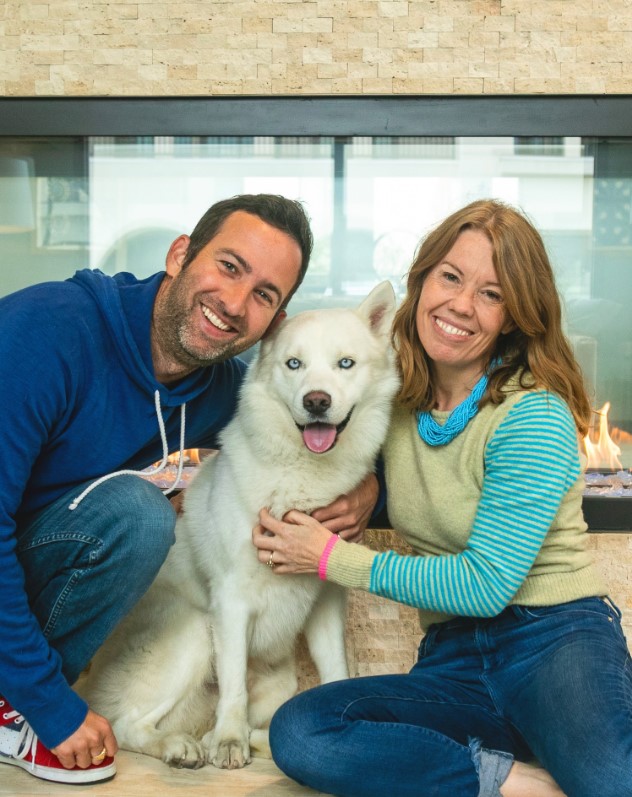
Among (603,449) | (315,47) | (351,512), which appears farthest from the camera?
(603,449)

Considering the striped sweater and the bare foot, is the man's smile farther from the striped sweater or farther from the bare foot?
the bare foot

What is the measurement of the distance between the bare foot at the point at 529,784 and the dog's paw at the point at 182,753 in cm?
65

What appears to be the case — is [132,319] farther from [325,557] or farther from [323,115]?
[323,115]

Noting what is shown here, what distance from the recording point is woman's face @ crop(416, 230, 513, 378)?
179 centimetres

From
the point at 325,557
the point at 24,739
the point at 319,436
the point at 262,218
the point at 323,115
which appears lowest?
the point at 24,739

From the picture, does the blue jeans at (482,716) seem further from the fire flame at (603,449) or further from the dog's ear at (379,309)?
the fire flame at (603,449)

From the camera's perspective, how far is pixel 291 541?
1860 mm

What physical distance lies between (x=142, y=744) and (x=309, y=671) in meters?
0.72

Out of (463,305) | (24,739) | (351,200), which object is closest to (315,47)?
(351,200)

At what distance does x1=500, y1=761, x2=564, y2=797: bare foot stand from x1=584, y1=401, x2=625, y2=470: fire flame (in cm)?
135

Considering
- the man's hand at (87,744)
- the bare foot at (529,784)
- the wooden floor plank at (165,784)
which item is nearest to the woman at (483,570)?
the bare foot at (529,784)

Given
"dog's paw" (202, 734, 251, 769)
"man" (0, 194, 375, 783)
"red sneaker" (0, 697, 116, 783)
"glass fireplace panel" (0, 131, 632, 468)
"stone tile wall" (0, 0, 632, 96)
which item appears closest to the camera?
"man" (0, 194, 375, 783)

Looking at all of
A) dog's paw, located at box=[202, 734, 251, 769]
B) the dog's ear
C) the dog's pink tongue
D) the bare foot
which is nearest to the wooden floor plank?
dog's paw, located at box=[202, 734, 251, 769]

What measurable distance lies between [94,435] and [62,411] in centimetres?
12
